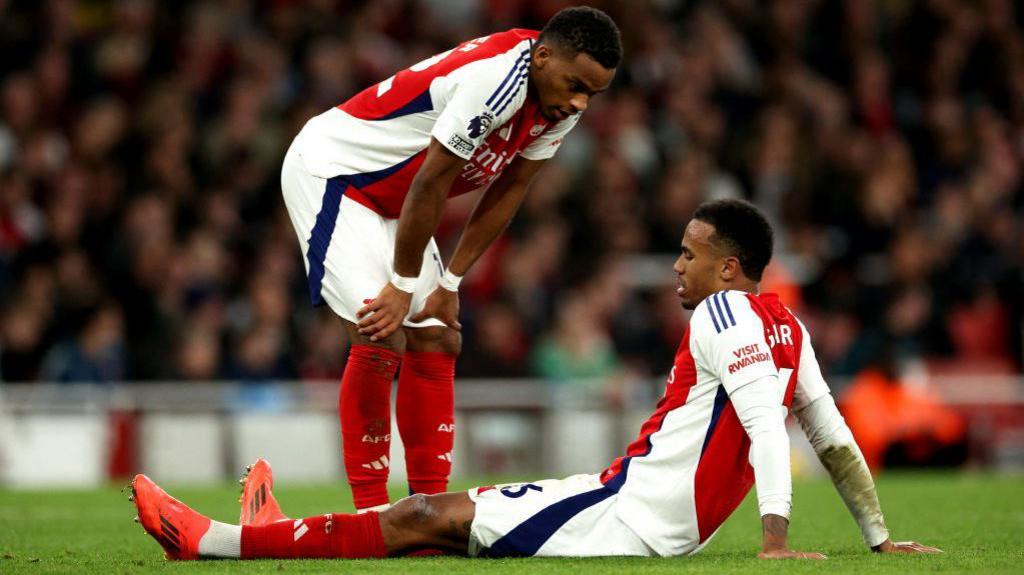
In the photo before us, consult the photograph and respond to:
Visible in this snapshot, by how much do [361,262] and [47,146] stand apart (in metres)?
7.82

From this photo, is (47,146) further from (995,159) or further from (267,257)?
(995,159)

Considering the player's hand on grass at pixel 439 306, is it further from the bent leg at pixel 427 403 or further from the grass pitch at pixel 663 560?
the grass pitch at pixel 663 560

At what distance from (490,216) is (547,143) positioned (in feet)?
1.19

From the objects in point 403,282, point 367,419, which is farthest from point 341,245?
point 367,419

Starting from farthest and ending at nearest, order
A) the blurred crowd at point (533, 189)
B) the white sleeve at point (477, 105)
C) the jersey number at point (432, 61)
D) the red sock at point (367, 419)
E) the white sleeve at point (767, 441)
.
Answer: the blurred crowd at point (533, 189), the jersey number at point (432, 61), the red sock at point (367, 419), the white sleeve at point (477, 105), the white sleeve at point (767, 441)

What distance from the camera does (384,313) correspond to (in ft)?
18.0

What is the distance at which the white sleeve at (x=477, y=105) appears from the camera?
532 cm

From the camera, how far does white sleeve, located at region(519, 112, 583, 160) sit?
589 centimetres

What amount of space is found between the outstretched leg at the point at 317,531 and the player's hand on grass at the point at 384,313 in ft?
2.19

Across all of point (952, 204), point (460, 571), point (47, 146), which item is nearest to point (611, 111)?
point (952, 204)

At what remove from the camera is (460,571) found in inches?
184

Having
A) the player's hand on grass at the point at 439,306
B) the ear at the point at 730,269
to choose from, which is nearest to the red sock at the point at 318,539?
the player's hand on grass at the point at 439,306

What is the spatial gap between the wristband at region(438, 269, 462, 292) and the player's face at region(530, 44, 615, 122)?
2.44ft

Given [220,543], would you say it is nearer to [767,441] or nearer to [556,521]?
[556,521]
